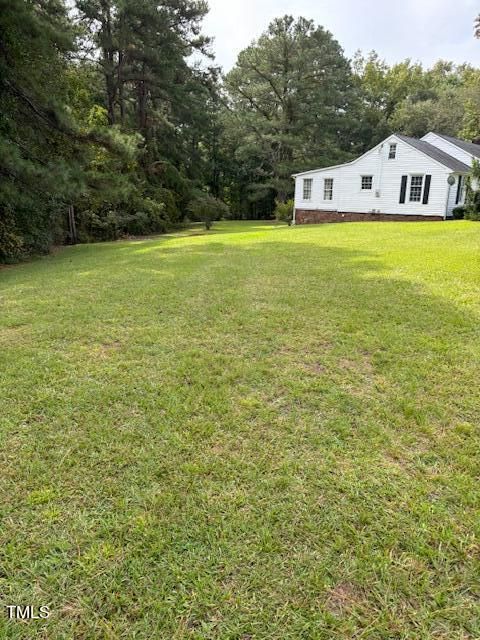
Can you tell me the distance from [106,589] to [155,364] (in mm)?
1878

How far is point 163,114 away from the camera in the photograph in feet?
79.3

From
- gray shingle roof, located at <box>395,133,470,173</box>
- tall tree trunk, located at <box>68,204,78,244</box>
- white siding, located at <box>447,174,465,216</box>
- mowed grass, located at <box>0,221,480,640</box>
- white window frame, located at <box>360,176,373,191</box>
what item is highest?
gray shingle roof, located at <box>395,133,470,173</box>

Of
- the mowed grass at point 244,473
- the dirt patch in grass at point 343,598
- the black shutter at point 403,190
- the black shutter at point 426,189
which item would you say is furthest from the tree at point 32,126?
the black shutter at point 426,189

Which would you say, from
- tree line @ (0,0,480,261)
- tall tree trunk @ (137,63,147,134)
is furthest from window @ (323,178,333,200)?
tall tree trunk @ (137,63,147,134)

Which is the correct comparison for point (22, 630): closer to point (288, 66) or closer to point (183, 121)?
point (183, 121)

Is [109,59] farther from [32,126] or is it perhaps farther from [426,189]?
[426,189]

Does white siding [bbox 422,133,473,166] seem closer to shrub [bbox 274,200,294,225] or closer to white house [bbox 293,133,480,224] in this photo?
white house [bbox 293,133,480,224]

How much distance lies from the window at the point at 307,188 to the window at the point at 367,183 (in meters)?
2.95

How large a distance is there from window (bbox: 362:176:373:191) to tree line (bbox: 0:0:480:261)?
784cm

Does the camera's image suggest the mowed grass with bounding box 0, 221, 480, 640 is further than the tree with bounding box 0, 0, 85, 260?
No

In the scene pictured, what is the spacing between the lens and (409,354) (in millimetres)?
3348

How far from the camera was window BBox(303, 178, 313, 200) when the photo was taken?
21.7 meters

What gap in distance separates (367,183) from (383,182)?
826 mm

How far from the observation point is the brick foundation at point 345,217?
18.6 meters
